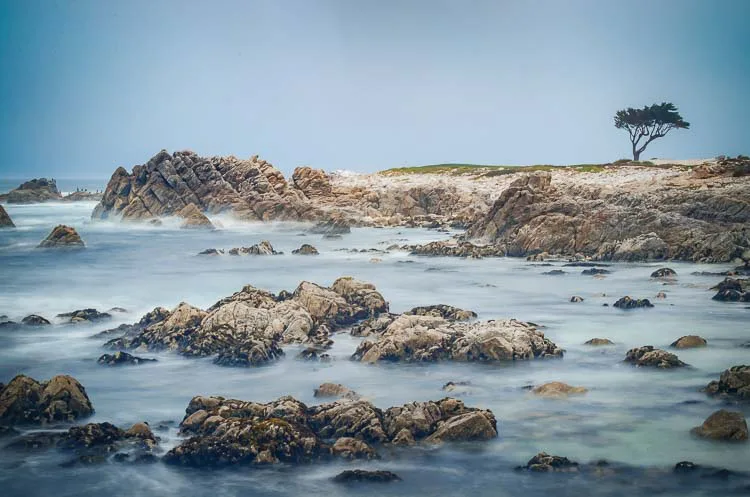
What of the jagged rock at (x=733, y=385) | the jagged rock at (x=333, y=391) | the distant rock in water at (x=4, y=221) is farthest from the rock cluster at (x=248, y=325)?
the distant rock in water at (x=4, y=221)

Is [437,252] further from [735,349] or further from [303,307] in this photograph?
[735,349]

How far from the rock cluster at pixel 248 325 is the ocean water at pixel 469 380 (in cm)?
49

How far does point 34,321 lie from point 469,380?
12201 millimetres

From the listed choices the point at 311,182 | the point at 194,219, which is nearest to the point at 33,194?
the point at 311,182

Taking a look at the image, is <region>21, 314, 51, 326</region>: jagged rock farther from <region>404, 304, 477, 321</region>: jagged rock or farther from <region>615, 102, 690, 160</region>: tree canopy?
<region>615, 102, 690, 160</region>: tree canopy

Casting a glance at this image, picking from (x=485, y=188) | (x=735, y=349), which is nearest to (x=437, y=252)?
(x=735, y=349)

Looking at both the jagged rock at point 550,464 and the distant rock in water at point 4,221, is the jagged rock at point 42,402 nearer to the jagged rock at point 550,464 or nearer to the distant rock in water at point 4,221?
the jagged rock at point 550,464

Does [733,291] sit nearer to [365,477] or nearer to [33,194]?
[365,477]

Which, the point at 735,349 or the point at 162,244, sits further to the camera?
the point at 162,244

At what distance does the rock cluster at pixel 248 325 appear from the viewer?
727 inches

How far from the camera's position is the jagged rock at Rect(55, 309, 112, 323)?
22766mm

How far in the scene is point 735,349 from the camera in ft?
58.5

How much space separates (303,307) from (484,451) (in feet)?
30.1

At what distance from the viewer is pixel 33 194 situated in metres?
96.6
